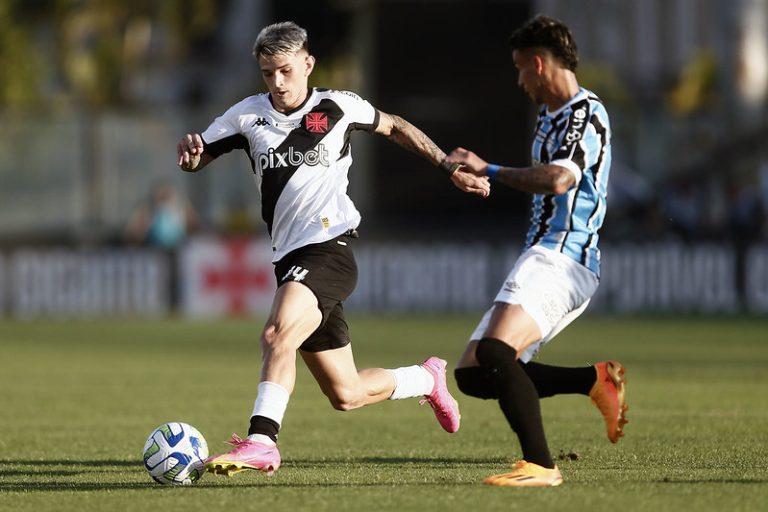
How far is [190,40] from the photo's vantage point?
48125mm

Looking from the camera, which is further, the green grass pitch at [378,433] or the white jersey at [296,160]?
the white jersey at [296,160]

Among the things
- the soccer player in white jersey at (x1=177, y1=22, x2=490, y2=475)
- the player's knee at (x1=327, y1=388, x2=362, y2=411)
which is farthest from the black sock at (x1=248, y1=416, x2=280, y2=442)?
the player's knee at (x1=327, y1=388, x2=362, y2=411)

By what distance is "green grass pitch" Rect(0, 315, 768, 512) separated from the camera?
757cm

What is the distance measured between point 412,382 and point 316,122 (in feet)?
5.59

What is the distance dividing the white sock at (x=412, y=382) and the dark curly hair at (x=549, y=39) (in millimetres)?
2278

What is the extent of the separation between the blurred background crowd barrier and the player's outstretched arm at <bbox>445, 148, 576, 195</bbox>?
1749cm

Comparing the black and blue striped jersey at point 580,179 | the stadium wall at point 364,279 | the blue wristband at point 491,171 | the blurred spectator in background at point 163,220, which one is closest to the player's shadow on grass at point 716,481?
the black and blue striped jersey at point 580,179

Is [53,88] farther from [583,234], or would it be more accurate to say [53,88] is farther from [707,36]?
[583,234]

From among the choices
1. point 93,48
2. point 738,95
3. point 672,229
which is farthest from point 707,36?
point 93,48

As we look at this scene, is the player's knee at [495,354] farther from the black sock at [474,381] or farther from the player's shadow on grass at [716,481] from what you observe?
the player's shadow on grass at [716,481]

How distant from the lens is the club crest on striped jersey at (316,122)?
866 cm

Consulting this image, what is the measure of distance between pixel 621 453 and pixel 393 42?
77.8 ft

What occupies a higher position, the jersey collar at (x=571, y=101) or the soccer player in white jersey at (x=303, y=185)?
the jersey collar at (x=571, y=101)

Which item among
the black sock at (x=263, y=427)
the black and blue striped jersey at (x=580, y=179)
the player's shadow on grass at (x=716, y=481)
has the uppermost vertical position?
the black and blue striped jersey at (x=580, y=179)
